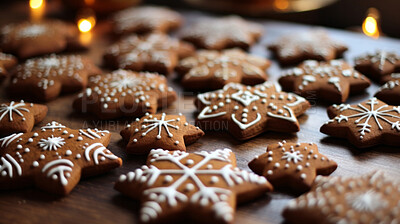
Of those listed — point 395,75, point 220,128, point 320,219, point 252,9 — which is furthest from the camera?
point 252,9

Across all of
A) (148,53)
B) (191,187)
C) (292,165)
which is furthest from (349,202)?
(148,53)

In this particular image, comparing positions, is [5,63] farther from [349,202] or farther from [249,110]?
[349,202]

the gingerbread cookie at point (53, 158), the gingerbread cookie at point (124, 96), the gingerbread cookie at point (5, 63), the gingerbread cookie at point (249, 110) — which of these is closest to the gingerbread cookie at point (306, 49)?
the gingerbread cookie at point (249, 110)

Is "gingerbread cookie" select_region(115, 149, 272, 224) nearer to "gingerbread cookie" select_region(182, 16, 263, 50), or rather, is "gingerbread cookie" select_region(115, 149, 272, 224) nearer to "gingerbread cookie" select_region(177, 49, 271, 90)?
"gingerbread cookie" select_region(177, 49, 271, 90)

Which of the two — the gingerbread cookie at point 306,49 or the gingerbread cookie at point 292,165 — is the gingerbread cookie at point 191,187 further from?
the gingerbread cookie at point 306,49

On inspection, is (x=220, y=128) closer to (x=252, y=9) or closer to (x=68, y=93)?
(x=68, y=93)

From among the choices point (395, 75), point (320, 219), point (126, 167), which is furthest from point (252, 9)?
point (320, 219)
